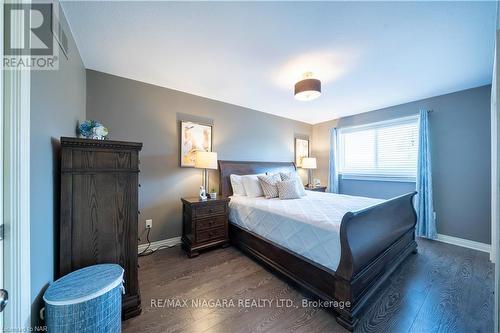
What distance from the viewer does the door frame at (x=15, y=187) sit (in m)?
0.78

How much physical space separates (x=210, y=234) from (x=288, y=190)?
133 centimetres

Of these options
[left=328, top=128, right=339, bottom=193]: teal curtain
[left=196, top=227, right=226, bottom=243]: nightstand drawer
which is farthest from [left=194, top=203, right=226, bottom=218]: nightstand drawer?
[left=328, top=128, right=339, bottom=193]: teal curtain

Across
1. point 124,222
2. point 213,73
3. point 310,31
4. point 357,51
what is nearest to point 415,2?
point 357,51

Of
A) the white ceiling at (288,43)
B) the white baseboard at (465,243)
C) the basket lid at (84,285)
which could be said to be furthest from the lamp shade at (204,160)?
the white baseboard at (465,243)

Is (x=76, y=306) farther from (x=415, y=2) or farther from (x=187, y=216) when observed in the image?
(x=415, y=2)

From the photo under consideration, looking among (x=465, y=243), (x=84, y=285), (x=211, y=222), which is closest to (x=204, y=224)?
(x=211, y=222)

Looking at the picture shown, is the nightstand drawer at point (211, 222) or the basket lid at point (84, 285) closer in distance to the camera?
the basket lid at point (84, 285)

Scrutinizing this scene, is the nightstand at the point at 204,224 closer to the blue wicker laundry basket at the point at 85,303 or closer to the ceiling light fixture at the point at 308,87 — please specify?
the blue wicker laundry basket at the point at 85,303

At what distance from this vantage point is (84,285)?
1.07m

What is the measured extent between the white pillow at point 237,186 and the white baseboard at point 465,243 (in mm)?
3300

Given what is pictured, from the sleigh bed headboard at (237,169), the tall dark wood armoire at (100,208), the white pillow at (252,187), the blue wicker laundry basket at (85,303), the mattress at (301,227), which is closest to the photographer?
the blue wicker laundry basket at (85,303)

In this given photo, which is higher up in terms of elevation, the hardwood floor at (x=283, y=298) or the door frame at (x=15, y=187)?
the door frame at (x=15, y=187)

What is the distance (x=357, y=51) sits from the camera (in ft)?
6.33

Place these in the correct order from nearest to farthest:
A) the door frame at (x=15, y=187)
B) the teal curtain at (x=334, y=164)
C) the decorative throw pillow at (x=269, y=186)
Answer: the door frame at (x=15, y=187), the decorative throw pillow at (x=269, y=186), the teal curtain at (x=334, y=164)
